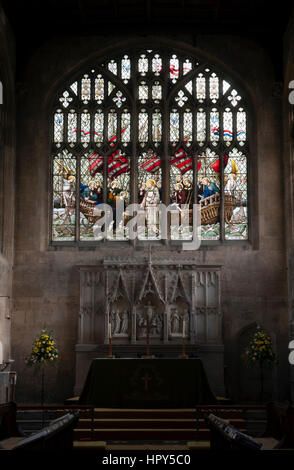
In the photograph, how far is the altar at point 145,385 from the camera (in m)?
11.6

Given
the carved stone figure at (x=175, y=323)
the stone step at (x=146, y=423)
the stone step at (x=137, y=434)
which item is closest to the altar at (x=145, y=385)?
the stone step at (x=146, y=423)

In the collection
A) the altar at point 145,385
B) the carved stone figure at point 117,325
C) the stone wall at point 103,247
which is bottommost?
the altar at point 145,385

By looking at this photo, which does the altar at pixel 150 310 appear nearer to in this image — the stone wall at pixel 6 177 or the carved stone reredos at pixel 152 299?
the carved stone reredos at pixel 152 299

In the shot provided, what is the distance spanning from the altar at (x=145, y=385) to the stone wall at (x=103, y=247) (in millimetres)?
3800

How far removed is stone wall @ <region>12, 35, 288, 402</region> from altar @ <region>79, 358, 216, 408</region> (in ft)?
12.5

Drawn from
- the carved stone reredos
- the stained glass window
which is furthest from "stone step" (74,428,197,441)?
the stained glass window

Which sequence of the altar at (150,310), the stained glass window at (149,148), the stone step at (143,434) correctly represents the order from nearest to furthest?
the stone step at (143,434), the altar at (150,310), the stained glass window at (149,148)

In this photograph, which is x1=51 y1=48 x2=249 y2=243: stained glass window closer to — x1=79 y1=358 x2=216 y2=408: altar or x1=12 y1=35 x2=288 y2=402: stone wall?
x1=12 y1=35 x2=288 y2=402: stone wall

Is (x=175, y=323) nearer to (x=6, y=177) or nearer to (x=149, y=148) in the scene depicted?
(x=149, y=148)

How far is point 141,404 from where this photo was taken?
455 inches

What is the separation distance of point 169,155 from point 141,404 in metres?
7.12

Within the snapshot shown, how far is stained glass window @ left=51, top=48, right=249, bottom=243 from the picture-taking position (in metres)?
16.4

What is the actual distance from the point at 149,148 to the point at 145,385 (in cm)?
696

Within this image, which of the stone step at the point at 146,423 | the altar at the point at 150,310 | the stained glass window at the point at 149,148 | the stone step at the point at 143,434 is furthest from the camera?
the stained glass window at the point at 149,148
